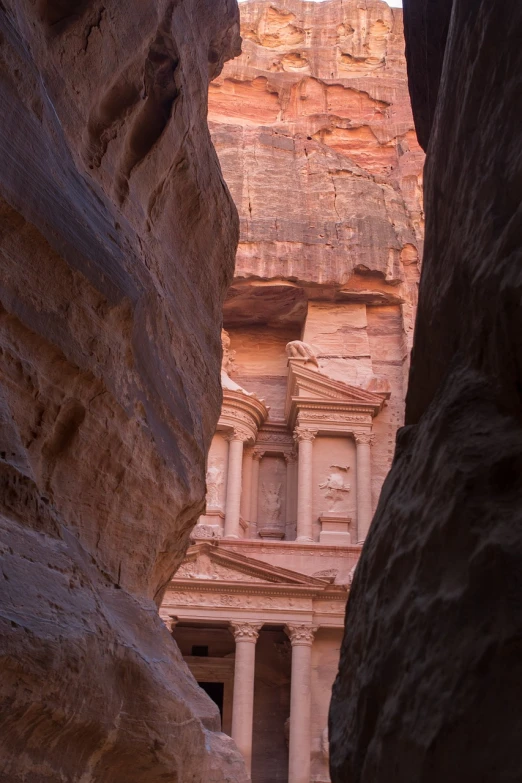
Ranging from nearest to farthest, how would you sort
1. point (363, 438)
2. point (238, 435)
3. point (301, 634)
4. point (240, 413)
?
point (301, 634)
point (238, 435)
point (240, 413)
point (363, 438)

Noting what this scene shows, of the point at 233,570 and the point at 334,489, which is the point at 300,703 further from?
the point at 334,489

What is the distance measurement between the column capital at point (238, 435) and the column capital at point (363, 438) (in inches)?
137

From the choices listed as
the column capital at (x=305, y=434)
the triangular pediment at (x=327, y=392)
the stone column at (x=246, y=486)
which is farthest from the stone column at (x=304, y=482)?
the stone column at (x=246, y=486)

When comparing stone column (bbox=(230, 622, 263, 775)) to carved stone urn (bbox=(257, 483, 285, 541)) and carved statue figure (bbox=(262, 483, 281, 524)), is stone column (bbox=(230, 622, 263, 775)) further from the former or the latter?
carved statue figure (bbox=(262, 483, 281, 524))

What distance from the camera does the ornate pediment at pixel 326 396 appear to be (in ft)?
85.8

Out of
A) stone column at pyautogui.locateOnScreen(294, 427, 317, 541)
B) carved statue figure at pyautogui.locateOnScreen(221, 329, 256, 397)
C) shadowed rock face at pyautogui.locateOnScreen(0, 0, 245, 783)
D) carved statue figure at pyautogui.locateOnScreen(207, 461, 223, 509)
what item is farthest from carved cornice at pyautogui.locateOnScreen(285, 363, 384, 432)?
shadowed rock face at pyautogui.locateOnScreen(0, 0, 245, 783)

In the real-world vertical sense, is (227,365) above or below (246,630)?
above

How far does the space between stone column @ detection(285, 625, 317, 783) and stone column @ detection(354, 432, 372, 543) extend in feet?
14.5

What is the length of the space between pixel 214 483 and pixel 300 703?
24.7ft

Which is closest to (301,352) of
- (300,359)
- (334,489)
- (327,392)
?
(300,359)

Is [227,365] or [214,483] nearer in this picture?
[214,483]

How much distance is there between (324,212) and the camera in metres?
30.4

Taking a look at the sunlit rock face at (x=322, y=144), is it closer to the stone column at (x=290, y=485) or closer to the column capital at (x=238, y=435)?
the column capital at (x=238, y=435)

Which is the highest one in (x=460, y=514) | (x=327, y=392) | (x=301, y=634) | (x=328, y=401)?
(x=327, y=392)
